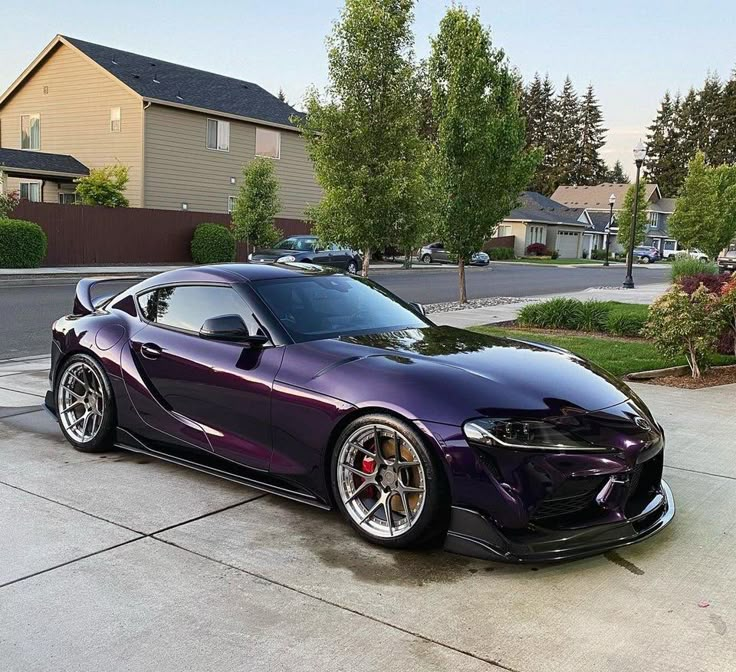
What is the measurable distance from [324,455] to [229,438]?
73cm

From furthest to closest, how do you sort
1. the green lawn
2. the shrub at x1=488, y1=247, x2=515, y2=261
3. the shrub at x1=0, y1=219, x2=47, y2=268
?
the shrub at x1=488, y1=247, x2=515, y2=261
the shrub at x1=0, y1=219, x2=47, y2=268
the green lawn

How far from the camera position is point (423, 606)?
3402 mm

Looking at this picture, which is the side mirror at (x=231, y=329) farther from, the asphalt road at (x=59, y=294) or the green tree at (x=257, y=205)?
the green tree at (x=257, y=205)

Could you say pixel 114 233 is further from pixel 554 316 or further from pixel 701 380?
pixel 701 380

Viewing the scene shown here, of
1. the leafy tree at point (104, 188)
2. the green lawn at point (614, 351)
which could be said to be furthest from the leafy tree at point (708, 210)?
the green lawn at point (614, 351)

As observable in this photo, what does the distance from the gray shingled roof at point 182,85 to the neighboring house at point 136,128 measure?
0.07 metres

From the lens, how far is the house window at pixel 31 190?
33.4 meters

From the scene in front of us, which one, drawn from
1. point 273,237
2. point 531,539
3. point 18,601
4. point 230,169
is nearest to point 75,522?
point 18,601

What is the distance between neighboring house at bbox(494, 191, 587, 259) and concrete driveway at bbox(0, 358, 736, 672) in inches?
2240

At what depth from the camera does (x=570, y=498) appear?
3703 mm

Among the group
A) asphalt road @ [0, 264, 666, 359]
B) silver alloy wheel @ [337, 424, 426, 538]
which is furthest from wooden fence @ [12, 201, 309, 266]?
silver alloy wheel @ [337, 424, 426, 538]

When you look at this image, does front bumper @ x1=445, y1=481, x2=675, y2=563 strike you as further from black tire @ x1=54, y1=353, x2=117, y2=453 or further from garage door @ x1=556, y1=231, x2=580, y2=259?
garage door @ x1=556, y1=231, x2=580, y2=259

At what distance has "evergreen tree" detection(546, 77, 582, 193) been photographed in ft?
355

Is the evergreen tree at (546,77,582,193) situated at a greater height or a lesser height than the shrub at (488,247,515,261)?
greater
